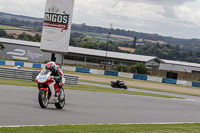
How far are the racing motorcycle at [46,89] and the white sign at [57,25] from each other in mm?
17989

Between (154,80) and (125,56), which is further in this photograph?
(125,56)

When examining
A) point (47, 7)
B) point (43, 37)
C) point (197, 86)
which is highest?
point (47, 7)

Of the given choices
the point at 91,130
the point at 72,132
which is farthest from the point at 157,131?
the point at 72,132

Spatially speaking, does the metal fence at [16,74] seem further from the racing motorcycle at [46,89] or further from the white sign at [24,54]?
the white sign at [24,54]

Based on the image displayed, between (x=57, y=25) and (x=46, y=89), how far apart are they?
62.0ft

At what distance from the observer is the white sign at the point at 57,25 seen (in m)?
29.8

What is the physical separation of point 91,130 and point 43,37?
2350 cm

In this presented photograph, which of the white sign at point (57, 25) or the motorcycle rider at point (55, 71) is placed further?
the white sign at point (57, 25)

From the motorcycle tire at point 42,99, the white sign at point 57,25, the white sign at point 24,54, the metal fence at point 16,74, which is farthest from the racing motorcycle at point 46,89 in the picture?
the white sign at point 24,54

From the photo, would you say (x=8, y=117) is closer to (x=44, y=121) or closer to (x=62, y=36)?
(x=44, y=121)

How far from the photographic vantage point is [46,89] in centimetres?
1180

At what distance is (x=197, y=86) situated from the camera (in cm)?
5197

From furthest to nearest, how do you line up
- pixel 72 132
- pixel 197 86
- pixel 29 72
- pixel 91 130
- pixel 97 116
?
pixel 197 86 → pixel 29 72 → pixel 97 116 → pixel 91 130 → pixel 72 132

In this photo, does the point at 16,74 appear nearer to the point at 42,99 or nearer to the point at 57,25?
the point at 57,25
